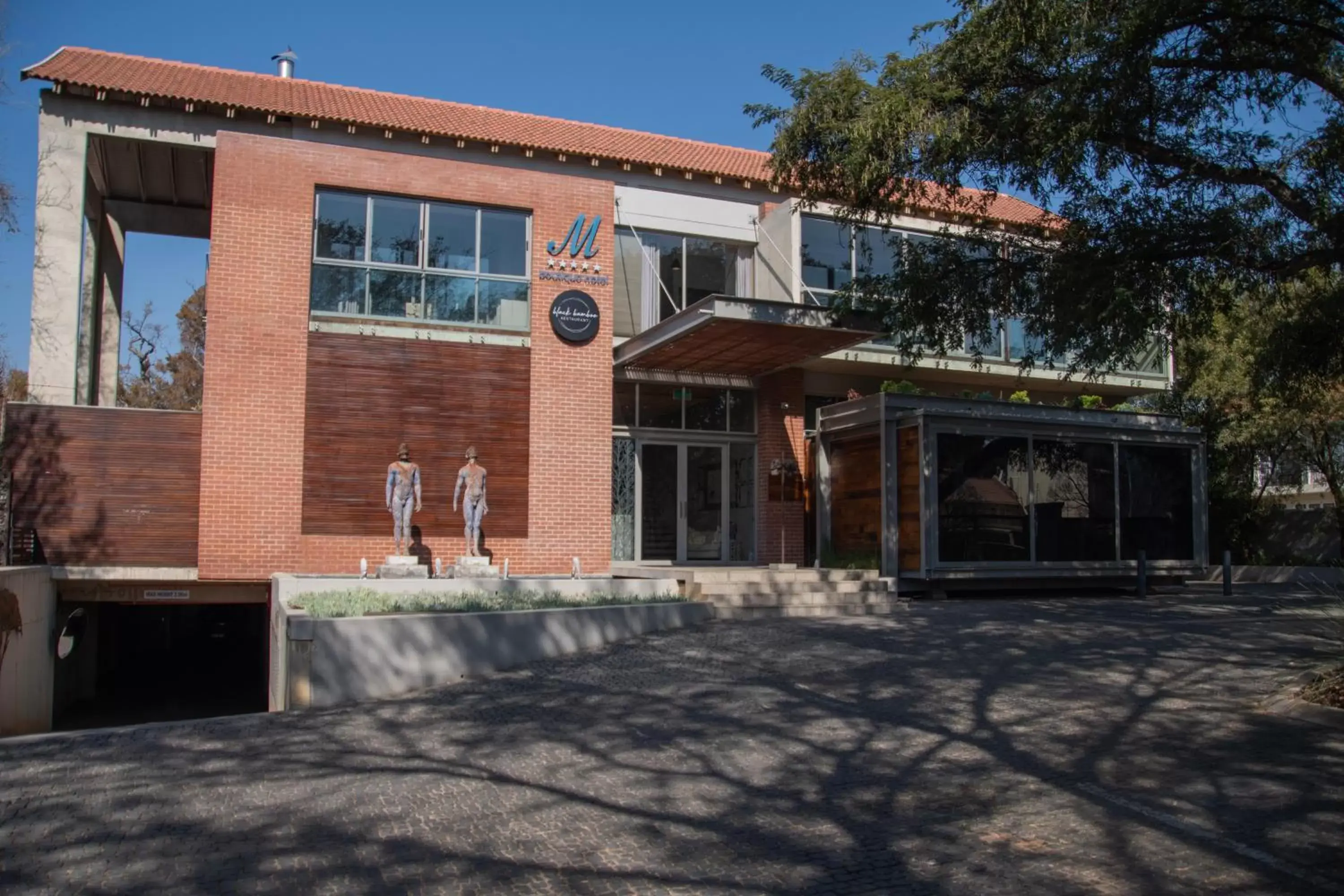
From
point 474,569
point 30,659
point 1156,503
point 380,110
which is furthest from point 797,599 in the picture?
point 380,110

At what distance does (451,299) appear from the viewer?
1600 cm

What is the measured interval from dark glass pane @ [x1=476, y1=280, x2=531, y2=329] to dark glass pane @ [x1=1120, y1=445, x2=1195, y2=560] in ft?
33.8

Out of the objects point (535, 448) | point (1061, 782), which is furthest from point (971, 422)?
point (1061, 782)

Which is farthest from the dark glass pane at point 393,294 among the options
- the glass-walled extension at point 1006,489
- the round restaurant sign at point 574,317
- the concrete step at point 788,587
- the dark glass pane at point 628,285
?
the glass-walled extension at point 1006,489

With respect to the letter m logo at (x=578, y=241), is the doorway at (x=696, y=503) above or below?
below

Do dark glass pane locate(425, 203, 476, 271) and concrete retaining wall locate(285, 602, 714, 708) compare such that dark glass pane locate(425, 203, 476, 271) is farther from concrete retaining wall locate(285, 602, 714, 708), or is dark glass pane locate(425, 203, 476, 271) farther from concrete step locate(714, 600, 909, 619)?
concrete retaining wall locate(285, 602, 714, 708)

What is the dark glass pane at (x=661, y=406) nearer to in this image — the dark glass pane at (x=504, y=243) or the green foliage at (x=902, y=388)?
the dark glass pane at (x=504, y=243)

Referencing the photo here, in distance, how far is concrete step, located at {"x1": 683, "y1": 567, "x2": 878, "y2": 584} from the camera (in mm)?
14492

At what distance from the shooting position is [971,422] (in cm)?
1625

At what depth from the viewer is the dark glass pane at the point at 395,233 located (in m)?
15.8

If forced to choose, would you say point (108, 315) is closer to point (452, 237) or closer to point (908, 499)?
point (452, 237)

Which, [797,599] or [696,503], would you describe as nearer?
[797,599]

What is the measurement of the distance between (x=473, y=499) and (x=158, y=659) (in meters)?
11.4

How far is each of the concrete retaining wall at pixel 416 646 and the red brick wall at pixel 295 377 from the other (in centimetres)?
480
